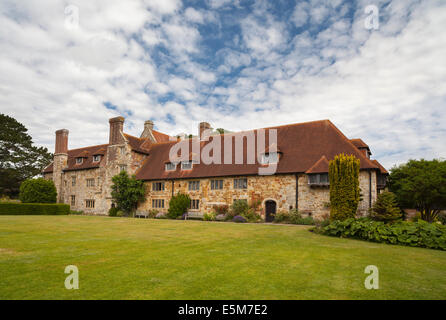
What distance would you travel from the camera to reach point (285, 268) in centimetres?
748

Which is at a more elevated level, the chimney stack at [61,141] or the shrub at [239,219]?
the chimney stack at [61,141]

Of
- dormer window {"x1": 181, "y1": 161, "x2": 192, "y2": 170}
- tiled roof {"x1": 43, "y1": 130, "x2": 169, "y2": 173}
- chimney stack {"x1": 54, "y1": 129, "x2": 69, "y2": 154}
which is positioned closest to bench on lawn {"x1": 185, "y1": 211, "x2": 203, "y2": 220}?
dormer window {"x1": 181, "y1": 161, "x2": 192, "y2": 170}

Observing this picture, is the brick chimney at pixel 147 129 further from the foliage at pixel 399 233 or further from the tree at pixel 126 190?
the foliage at pixel 399 233

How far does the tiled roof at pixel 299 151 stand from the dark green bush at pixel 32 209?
40.3 ft

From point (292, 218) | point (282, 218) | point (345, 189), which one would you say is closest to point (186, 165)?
point (282, 218)

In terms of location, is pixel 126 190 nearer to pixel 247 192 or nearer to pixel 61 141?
pixel 247 192

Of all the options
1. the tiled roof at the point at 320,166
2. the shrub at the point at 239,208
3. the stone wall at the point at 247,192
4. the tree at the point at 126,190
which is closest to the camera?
the tiled roof at the point at 320,166

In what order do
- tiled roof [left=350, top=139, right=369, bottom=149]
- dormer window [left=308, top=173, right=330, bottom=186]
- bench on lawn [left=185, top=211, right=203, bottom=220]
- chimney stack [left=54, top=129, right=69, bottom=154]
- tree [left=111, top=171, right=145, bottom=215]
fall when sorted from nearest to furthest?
dormer window [left=308, top=173, right=330, bottom=186] → tiled roof [left=350, top=139, right=369, bottom=149] → bench on lawn [left=185, top=211, right=203, bottom=220] → tree [left=111, top=171, right=145, bottom=215] → chimney stack [left=54, top=129, right=69, bottom=154]

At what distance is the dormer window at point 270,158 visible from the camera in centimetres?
2617

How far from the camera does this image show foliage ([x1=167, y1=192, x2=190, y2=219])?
29109 mm

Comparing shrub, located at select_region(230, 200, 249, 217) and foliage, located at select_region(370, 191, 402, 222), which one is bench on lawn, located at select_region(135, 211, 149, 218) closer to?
shrub, located at select_region(230, 200, 249, 217)

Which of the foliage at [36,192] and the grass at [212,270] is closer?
the grass at [212,270]

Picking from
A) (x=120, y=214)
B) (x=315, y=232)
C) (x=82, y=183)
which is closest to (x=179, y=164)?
(x=120, y=214)

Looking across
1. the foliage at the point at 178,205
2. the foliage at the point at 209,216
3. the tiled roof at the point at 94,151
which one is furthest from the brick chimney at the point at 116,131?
the foliage at the point at 209,216
